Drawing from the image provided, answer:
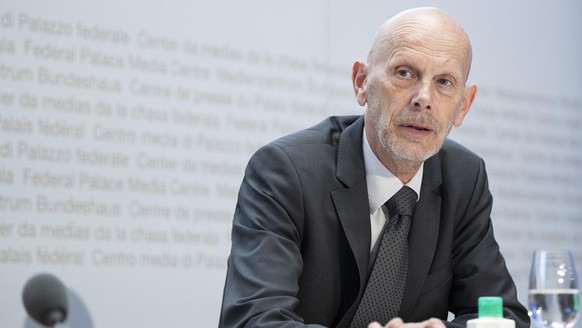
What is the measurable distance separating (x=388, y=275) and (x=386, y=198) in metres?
0.23

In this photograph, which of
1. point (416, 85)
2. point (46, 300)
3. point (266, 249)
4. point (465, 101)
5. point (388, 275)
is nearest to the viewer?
point (266, 249)

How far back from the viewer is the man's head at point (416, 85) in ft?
8.43

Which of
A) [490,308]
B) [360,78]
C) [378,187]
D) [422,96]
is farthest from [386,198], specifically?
[490,308]

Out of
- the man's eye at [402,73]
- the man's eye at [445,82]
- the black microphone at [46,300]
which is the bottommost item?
the black microphone at [46,300]

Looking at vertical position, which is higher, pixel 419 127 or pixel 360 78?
pixel 360 78

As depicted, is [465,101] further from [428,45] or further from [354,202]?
[354,202]

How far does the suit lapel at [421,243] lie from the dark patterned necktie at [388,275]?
0.02 metres

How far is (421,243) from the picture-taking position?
2580mm

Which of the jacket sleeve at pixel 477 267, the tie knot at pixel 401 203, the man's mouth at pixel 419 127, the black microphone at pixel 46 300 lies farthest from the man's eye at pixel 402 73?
the black microphone at pixel 46 300

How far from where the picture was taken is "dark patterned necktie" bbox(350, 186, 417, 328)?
2479mm

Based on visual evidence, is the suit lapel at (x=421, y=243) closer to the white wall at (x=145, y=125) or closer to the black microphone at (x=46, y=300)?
the black microphone at (x=46, y=300)

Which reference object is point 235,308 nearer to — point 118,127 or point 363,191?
point 363,191

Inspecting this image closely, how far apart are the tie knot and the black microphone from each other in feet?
4.58

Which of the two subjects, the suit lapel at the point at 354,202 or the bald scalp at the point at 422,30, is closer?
the suit lapel at the point at 354,202
